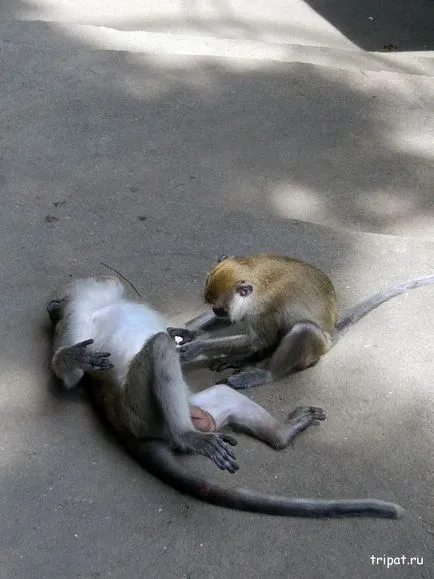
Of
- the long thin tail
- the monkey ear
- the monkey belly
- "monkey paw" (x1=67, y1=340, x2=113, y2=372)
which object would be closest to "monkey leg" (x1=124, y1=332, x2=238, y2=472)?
the monkey belly

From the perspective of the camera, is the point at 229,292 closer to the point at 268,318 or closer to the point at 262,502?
the point at 268,318

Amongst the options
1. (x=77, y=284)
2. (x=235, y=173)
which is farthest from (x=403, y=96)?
(x=77, y=284)

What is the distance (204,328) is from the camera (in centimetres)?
578

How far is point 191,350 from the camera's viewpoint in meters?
5.53

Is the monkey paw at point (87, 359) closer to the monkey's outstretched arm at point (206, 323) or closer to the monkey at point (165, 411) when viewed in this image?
the monkey at point (165, 411)

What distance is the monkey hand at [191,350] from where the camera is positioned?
18.0 feet

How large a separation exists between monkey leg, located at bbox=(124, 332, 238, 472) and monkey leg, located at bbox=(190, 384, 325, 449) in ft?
0.72

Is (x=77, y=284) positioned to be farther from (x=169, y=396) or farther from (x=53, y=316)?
(x=169, y=396)

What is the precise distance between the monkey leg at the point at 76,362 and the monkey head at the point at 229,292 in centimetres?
78

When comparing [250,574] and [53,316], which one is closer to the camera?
[250,574]

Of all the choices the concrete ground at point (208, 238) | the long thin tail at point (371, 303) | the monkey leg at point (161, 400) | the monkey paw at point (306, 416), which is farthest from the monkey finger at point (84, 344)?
the long thin tail at point (371, 303)

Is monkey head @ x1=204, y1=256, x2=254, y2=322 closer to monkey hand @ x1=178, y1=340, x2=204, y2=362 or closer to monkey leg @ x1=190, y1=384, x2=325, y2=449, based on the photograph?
monkey hand @ x1=178, y1=340, x2=204, y2=362

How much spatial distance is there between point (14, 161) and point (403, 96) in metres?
4.01

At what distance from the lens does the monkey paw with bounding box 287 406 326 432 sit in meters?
4.90
